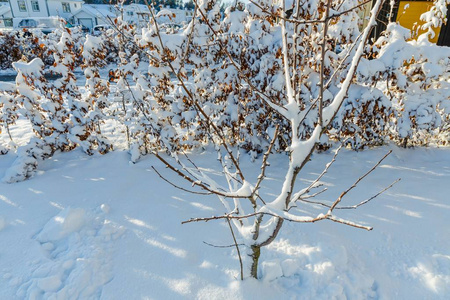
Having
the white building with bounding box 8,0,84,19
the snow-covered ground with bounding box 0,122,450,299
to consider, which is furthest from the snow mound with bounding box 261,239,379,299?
the white building with bounding box 8,0,84,19

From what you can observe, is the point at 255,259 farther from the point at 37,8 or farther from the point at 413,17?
the point at 37,8

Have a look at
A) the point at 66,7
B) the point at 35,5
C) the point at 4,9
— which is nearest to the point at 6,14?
the point at 4,9

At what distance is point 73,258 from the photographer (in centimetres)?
239

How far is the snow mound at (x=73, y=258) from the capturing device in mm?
2107

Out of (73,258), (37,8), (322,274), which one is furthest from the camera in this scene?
(37,8)

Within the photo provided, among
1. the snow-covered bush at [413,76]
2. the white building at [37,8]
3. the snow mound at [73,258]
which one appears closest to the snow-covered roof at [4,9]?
the white building at [37,8]

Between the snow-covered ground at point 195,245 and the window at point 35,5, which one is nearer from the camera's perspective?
the snow-covered ground at point 195,245

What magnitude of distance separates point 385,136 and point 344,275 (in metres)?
3.06

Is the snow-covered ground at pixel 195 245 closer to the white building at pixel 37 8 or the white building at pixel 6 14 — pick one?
the white building at pixel 37 8

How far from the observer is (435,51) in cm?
349

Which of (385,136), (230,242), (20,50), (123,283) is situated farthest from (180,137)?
(20,50)

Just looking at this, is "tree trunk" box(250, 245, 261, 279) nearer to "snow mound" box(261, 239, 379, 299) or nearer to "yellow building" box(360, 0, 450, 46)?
"snow mound" box(261, 239, 379, 299)

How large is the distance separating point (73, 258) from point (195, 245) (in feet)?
3.54

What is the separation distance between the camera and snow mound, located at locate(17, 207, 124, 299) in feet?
6.91
